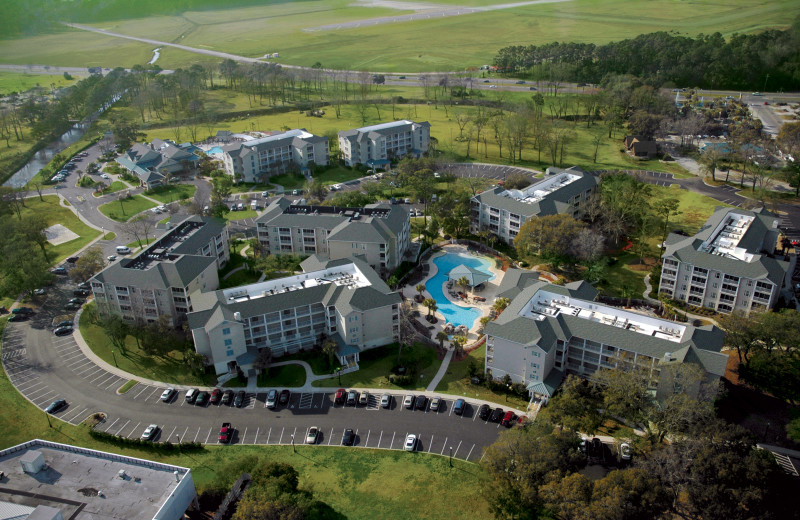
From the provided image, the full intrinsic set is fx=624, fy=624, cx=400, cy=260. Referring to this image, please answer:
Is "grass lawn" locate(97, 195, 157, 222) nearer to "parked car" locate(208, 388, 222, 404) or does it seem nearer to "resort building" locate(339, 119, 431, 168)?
"resort building" locate(339, 119, 431, 168)

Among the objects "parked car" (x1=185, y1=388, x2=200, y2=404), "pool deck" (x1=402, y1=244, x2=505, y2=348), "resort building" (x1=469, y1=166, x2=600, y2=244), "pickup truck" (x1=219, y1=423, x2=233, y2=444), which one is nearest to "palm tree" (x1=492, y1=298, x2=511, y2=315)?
"pool deck" (x1=402, y1=244, x2=505, y2=348)

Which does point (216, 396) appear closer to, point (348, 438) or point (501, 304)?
point (348, 438)

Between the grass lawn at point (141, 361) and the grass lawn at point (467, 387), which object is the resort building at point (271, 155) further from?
the grass lawn at point (467, 387)

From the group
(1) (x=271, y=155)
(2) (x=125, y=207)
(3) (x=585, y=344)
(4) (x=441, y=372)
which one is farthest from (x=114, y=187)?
(3) (x=585, y=344)

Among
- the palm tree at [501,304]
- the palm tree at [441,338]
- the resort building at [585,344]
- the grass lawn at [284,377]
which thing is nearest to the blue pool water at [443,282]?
the palm tree at [501,304]

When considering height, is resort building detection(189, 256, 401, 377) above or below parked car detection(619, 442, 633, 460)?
above

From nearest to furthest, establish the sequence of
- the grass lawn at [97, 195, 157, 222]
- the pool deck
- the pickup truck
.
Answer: the pickup truck, the pool deck, the grass lawn at [97, 195, 157, 222]

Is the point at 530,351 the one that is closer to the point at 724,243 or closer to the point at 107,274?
the point at 724,243
